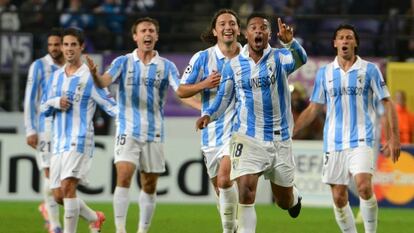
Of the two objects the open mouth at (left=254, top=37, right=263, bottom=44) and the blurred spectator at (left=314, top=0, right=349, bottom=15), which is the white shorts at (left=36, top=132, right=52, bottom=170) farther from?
the blurred spectator at (left=314, top=0, right=349, bottom=15)

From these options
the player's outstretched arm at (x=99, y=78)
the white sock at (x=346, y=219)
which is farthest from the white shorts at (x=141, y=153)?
the white sock at (x=346, y=219)

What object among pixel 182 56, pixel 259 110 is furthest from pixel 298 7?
pixel 259 110

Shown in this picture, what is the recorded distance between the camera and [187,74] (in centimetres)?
1251

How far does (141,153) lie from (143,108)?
1.55 ft

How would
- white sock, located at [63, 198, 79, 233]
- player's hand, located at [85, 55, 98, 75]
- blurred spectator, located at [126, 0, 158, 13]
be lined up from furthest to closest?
1. blurred spectator, located at [126, 0, 158, 13]
2. white sock, located at [63, 198, 79, 233]
3. player's hand, located at [85, 55, 98, 75]

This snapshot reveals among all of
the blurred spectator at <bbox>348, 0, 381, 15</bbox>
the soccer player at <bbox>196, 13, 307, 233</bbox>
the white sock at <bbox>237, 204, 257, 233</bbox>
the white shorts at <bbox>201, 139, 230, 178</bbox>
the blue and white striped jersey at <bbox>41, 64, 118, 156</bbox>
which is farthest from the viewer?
the blurred spectator at <bbox>348, 0, 381, 15</bbox>

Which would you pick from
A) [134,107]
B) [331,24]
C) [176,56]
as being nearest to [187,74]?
[134,107]

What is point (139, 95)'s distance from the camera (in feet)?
44.9

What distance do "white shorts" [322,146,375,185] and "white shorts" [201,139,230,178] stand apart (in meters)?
0.99

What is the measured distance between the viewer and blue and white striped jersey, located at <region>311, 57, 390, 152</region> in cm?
1266

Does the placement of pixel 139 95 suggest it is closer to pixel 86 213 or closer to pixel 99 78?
pixel 99 78

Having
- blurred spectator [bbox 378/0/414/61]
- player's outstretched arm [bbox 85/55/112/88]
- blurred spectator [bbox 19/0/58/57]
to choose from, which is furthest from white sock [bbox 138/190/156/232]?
blurred spectator [bbox 378/0/414/61]

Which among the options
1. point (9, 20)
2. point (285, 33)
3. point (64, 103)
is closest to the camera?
point (285, 33)

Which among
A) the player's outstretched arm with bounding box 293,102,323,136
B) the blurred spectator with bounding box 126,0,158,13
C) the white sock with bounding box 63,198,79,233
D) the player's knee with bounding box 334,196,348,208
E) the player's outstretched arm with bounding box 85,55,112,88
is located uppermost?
the blurred spectator with bounding box 126,0,158,13
